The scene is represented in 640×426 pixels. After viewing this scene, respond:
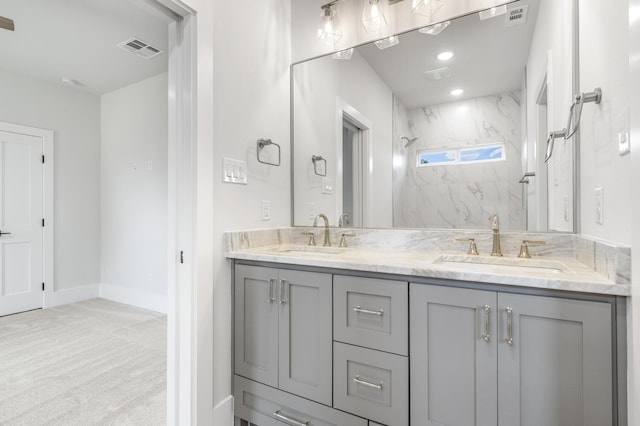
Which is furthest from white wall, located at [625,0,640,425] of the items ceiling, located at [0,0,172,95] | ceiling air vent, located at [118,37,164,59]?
ceiling air vent, located at [118,37,164,59]

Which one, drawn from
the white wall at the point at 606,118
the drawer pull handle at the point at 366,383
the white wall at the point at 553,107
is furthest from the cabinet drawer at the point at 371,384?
the white wall at the point at 553,107

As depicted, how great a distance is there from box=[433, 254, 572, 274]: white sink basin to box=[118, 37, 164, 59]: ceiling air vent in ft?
10.5

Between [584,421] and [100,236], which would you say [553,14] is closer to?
[584,421]

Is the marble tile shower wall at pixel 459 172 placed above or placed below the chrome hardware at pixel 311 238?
above

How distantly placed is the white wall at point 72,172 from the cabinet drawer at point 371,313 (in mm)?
4082

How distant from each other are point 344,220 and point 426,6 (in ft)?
4.44

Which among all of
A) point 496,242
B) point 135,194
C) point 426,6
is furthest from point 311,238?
point 135,194

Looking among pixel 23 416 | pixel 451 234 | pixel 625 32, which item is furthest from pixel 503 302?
pixel 23 416

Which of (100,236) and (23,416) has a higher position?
(100,236)

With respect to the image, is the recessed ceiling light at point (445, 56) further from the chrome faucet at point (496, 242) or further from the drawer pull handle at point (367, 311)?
the drawer pull handle at point (367, 311)

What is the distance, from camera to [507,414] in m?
0.98

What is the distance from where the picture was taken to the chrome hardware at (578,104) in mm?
1055

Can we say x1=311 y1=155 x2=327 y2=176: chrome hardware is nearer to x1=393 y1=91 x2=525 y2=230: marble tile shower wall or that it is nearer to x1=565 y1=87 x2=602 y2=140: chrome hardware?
x1=393 y1=91 x2=525 y2=230: marble tile shower wall

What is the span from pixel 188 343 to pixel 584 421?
4.86ft
